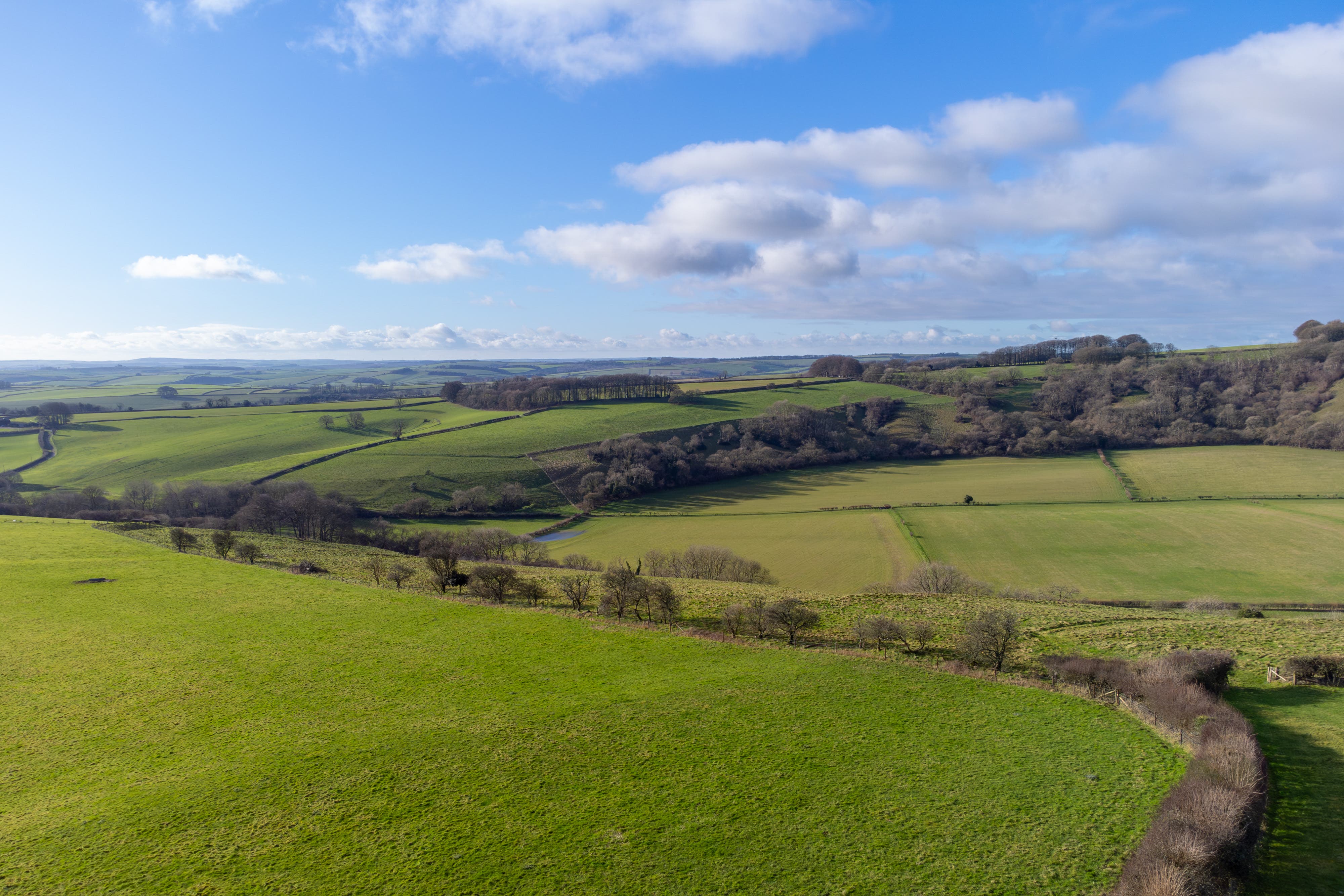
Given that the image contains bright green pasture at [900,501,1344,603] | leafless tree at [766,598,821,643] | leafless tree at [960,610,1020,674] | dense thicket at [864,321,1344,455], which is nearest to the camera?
leafless tree at [960,610,1020,674]

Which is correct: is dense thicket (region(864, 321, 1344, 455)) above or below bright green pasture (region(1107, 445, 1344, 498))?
above

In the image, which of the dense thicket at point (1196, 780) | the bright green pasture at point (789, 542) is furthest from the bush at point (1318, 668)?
the bright green pasture at point (789, 542)

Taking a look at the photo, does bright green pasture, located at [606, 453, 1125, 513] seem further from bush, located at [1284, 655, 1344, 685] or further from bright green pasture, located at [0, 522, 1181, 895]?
bright green pasture, located at [0, 522, 1181, 895]

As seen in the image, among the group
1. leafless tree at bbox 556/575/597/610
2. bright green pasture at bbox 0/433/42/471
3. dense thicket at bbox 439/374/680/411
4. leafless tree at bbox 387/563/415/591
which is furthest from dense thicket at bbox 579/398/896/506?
bright green pasture at bbox 0/433/42/471

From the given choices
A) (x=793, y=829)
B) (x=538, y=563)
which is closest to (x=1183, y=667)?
(x=793, y=829)

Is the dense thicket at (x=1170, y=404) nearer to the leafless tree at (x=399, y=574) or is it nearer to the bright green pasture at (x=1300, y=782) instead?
the bright green pasture at (x=1300, y=782)

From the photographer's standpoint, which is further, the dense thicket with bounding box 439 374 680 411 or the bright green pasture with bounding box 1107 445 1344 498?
the dense thicket with bounding box 439 374 680 411
